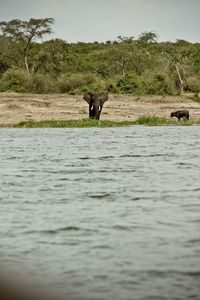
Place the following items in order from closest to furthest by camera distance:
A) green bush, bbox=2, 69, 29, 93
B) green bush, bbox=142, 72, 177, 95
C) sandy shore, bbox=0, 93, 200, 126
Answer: sandy shore, bbox=0, 93, 200, 126, green bush, bbox=2, 69, 29, 93, green bush, bbox=142, 72, 177, 95

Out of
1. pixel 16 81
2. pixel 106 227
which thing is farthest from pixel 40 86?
pixel 106 227

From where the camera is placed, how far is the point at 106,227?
788 cm

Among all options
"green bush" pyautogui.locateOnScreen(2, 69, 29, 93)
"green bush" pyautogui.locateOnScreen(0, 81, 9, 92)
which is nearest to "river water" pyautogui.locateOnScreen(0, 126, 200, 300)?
A: "green bush" pyautogui.locateOnScreen(0, 81, 9, 92)

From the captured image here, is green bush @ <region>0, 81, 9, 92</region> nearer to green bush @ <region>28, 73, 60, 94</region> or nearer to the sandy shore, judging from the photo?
green bush @ <region>28, 73, 60, 94</region>

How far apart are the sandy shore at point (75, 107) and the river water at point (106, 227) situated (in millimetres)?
23962

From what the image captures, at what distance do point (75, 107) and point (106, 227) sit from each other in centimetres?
3470

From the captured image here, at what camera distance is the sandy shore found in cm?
3969

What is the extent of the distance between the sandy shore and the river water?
78.6 feet

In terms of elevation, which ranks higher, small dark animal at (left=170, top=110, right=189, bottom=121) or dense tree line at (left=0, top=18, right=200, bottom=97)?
dense tree line at (left=0, top=18, right=200, bottom=97)

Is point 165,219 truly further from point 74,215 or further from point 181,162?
→ point 181,162

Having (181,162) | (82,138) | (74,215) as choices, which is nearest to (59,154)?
(181,162)

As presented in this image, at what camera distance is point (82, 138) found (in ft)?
86.7

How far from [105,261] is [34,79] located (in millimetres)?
46236

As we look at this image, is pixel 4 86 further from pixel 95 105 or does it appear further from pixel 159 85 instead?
pixel 95 105
